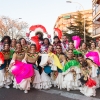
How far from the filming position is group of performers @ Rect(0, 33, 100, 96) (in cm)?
644

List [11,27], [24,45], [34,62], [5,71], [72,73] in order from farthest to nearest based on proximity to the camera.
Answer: [11,27] < [24,45] < [5,71] < [34,62] < [72,73]

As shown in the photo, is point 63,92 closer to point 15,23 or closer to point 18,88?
point 18,88

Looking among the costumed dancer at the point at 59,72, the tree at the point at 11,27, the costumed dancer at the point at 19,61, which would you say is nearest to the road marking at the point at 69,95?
the costumed dancer at the point at 59,72

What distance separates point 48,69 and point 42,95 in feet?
3.90

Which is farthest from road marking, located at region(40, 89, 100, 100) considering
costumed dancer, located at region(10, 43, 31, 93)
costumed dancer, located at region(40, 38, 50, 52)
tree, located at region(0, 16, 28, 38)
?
tree, located at region(0, 16, 28, 38)

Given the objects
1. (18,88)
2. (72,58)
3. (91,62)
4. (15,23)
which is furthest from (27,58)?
(15,23)

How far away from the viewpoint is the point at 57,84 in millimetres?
7340

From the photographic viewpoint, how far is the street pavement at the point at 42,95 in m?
5.96

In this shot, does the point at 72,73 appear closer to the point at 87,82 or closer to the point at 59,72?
the point at 59,72

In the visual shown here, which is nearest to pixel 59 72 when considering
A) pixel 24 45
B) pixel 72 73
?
pixel 72 73

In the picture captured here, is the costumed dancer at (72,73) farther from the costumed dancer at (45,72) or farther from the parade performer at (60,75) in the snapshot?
the costumed dancer at (45,72)

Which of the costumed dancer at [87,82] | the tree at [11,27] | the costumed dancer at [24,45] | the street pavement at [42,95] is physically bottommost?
the street pavement at [42,95]

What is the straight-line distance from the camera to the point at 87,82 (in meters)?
6.16

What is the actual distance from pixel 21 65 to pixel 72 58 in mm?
1699
